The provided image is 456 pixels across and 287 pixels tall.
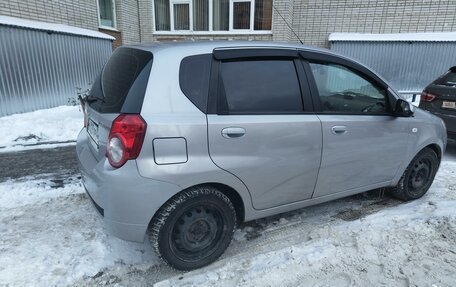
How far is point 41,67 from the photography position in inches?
285

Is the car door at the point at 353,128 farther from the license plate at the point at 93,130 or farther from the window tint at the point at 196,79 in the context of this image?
the license plate at the point at 93,130

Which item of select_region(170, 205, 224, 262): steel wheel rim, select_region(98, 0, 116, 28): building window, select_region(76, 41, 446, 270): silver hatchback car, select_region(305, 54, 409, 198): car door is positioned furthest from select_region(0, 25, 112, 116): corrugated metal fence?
select_region(305, 54, 409, 198): car door

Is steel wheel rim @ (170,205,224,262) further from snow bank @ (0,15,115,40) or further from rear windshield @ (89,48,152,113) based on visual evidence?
snow bank @ (0,15,115,40)

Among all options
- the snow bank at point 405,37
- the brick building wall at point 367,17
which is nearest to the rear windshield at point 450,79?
the snow bank at point 405,37

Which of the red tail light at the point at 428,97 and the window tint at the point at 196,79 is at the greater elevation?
the window tint at the point at 196,79

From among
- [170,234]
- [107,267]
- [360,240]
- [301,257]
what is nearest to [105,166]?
[170,234]

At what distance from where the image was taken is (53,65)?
7531mm

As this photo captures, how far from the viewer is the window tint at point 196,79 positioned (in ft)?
7.37

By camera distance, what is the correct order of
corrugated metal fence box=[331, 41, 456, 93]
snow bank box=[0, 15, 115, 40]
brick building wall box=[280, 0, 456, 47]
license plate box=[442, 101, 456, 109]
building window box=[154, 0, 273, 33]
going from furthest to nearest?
building window box=[154, 0, 273, 33] < brick building wall box=[280, 0, 456, 47] < corrugated metal fence box=[331, 41, 456, 93] < snow bank box=[0, 15, 115, 40] < license plate box=[442, 101, 456, 109]

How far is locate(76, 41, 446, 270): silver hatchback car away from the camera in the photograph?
2133 mm

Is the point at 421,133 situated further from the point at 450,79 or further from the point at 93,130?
the point at 93,130

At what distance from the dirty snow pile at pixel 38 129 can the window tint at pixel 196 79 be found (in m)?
4.14

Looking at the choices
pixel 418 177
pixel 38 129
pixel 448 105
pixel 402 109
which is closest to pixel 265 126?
pixel 402 109

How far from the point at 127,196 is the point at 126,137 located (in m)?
0.39
